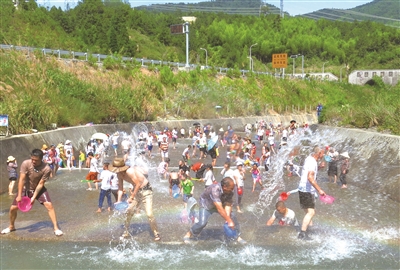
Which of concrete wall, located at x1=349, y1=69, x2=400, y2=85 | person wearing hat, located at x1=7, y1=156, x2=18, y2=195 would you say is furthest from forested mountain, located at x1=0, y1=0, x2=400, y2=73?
person wearing hat, located at x1=7, y1=156, x2=18, y2=195

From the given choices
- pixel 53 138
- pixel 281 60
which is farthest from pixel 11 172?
pixel 281 60

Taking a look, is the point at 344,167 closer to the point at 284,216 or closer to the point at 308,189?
the point at 284,216

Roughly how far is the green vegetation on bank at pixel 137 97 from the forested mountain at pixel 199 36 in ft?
28.8

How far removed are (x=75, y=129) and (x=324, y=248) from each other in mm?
16488

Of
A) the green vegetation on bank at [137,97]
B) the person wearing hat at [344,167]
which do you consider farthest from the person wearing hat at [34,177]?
the green vegetation on bank at [137,97]

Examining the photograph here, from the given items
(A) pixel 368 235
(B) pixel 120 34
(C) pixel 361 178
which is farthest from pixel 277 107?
(A) pixel 368 235

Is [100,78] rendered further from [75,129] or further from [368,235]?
[368,235]

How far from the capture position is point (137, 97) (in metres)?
32.5

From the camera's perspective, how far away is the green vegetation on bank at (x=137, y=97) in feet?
66.2

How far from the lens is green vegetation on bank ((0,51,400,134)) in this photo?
20.2 metres

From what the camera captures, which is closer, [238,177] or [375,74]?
[238,177]

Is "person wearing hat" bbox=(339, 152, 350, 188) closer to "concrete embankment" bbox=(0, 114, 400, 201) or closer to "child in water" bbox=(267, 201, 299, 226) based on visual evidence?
"concrete embankment" bbox=(0, 114, 400, 201)

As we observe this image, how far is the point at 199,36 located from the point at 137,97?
2862 inches

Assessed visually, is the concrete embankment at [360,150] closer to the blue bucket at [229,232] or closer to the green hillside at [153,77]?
the green hillside at [153,77]
